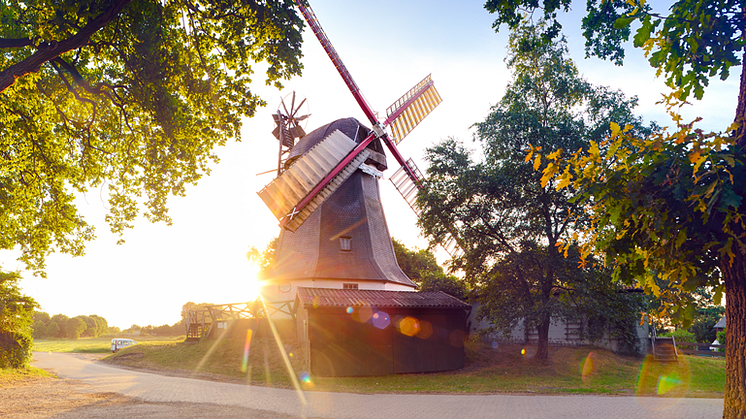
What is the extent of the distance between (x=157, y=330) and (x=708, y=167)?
77082 mm

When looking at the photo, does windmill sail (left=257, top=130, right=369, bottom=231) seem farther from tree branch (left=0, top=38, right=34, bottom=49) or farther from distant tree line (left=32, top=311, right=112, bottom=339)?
distant tree line (left=32, top=311, right=112, bottom=339)

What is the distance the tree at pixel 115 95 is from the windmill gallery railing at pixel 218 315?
10765mm

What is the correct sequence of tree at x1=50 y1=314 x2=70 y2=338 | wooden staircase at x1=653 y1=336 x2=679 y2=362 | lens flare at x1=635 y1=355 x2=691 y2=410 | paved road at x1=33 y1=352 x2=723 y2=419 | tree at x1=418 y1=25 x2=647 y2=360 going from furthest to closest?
tree at x1=50 y1=314 x2=70 y2=338 < wooden staircase at x1=653 y1=336 x2=679 y2=362 < tree at x1=418 y1=25 x2=647 y2=360 < lens flare at x1=635 y1=355 x2=691 y2=410 < paved road at x1=33 y1=352 x2=723 y2=419

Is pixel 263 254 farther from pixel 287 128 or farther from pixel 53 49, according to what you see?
pixel 53 49

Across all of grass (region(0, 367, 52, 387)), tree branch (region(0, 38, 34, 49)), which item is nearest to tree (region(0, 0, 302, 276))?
tree branch (region(0, 38, 34, 49))

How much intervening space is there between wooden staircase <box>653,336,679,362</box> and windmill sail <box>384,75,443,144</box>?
2053cm

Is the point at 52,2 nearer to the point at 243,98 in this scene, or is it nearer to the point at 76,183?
the point at 243,98

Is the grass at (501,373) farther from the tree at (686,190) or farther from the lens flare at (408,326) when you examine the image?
the tree at (686,190)

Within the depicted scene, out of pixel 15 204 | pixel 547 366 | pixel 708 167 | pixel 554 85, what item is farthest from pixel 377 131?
pixel 708 167

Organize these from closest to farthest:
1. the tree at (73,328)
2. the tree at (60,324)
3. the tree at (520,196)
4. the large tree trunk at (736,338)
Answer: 1. the large tree trunk at (736,338)
2. the tree at (520,196)
3. the tree at (60,324)
4. the tree at (73,328)

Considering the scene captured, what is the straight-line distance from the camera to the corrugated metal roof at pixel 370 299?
1886cm

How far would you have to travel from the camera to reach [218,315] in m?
28.2

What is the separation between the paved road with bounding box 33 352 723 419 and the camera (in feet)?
34.3

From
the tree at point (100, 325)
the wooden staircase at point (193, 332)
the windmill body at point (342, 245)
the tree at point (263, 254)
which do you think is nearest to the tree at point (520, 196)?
the windmill body at point (342, 245)
